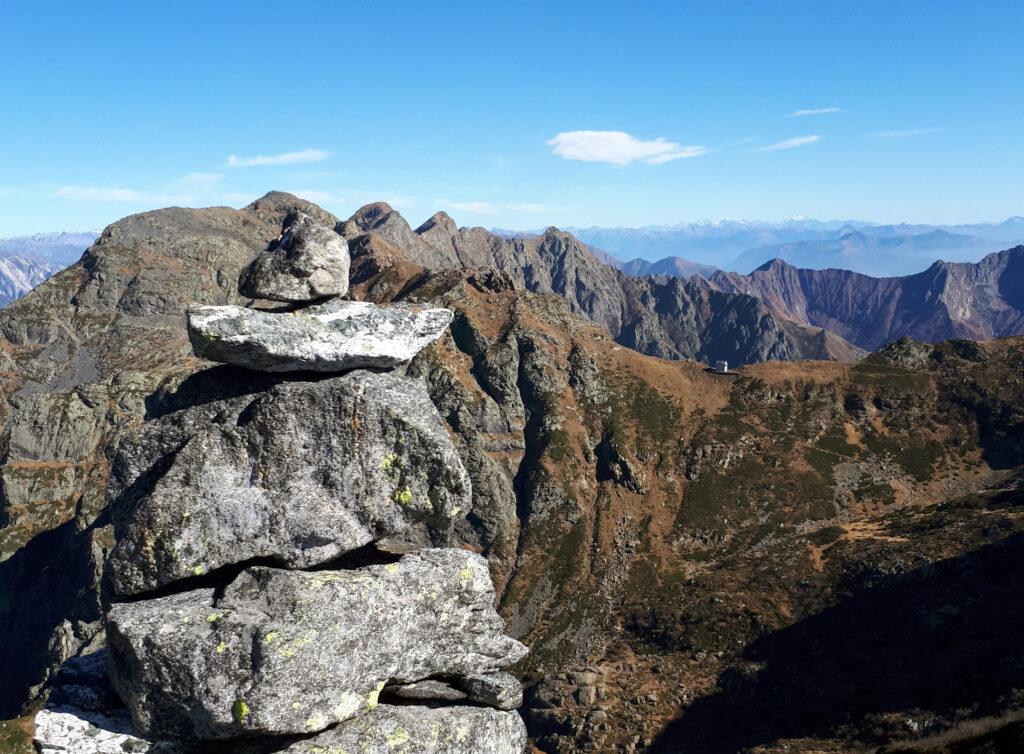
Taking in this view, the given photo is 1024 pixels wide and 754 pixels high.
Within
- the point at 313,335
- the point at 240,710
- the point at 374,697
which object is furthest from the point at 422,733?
the point at 313,335

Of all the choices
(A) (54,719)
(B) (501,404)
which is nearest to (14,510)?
(B) (501,404)

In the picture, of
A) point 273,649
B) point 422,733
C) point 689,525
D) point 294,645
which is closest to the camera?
point 273,649

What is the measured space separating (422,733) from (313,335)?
13516 mm

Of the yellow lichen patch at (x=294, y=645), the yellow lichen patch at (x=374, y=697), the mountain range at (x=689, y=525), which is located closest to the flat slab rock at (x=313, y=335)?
the yellow lichen patch at (x=294, y=645)

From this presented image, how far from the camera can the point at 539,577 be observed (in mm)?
133875

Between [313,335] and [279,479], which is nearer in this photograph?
[279,479]

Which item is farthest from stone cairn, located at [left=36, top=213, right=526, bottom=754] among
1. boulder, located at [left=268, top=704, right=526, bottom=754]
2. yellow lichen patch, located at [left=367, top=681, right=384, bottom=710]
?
yellow lichen patch, located at [left=367, top=681, right=384, bottom=710]

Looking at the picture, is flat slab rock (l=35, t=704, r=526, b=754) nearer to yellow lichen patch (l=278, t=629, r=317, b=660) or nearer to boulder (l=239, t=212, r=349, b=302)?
yellow lichen patch (l=278, t=629, r=317, b=660)

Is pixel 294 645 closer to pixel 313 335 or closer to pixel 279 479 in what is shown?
pixel 279 479

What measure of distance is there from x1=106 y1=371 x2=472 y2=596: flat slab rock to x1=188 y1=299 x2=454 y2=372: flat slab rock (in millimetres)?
797

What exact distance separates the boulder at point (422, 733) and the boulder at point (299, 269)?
14.3 metres

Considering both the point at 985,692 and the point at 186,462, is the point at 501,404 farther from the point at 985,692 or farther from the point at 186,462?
the point at 186,462

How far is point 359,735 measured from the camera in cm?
1897

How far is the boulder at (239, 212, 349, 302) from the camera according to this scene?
70.1 ft
